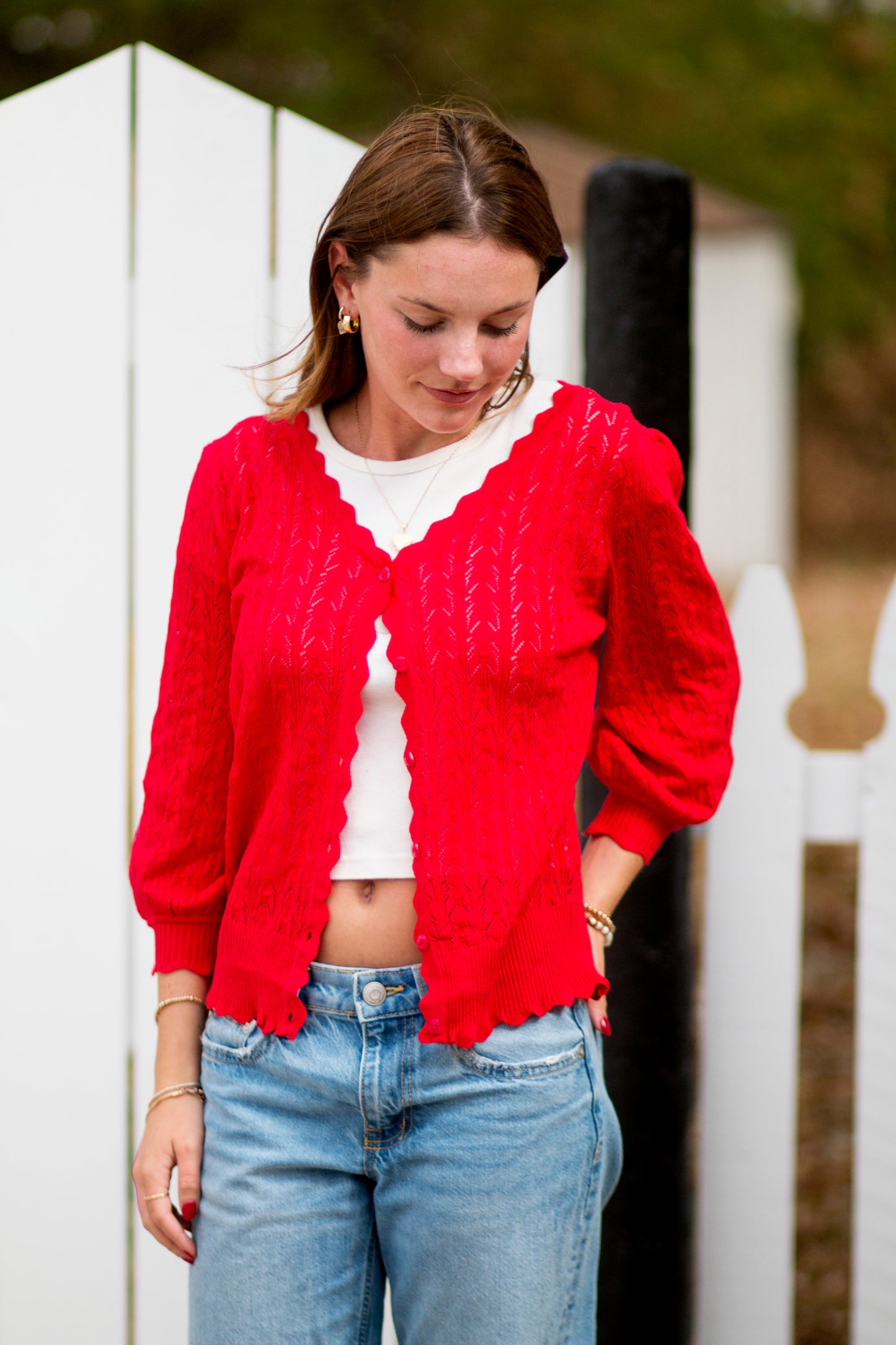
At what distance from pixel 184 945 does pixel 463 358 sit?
779 millimetres

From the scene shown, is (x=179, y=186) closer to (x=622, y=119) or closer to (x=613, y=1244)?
(x=613, y=1244)

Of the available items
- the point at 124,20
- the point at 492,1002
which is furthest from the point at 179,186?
the point at 124,20

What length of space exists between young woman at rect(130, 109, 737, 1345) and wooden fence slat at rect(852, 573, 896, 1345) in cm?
67

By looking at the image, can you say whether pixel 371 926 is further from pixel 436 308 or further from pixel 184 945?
pixel 436 308

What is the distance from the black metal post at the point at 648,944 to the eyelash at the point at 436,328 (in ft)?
1.85

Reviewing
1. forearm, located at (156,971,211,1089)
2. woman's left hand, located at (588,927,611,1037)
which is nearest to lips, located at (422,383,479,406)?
woman's left hand, located at (588,927,611,1037)


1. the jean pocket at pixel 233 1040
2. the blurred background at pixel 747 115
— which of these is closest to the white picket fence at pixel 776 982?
the jean pocket at pixel 233 1040

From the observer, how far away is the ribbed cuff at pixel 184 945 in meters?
1.58

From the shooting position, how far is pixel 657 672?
159cm

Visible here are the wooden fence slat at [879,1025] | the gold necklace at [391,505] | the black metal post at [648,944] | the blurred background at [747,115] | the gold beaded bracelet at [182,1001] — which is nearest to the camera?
the gold necklace at [391,505]

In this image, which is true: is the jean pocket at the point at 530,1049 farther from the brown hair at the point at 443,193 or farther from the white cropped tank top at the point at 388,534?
the brown hair at the point at 443,193

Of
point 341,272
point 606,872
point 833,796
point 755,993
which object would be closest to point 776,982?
point 755,993

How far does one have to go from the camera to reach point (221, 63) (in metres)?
8.72

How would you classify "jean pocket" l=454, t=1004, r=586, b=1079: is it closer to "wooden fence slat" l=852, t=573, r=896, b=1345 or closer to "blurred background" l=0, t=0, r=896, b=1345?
"wooden fence slat" l=852, t=573, r=896, b=1345
